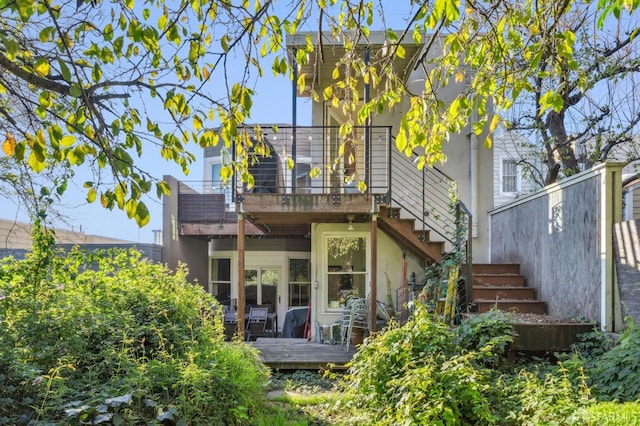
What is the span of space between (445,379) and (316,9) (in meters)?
3.24

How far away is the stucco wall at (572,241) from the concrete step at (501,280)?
0.14 meters

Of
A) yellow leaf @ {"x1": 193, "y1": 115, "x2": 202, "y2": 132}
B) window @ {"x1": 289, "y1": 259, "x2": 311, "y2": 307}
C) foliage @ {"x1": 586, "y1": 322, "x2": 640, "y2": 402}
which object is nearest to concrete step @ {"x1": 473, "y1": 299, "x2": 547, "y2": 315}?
foliage @ {"x1": 586, "y1": 322, "x2": 640, "y2": 402}

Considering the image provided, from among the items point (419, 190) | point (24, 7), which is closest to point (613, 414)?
point (24, 7)

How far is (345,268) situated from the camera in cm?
866

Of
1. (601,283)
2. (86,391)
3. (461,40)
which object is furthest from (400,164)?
(86,391)

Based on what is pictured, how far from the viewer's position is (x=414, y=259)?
852cm

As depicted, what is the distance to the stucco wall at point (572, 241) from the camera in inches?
194

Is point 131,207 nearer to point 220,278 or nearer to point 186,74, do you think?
point 186,74

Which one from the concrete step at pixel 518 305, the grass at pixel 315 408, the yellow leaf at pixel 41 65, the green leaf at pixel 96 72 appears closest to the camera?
the yellow leaf at pixel 41 65

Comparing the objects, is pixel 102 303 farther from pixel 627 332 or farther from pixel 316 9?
pixel 627 332

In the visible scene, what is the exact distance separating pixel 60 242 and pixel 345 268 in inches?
193

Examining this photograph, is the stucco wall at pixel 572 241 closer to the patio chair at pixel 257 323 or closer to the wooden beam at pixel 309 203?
the wooden beam at pixel 309 203

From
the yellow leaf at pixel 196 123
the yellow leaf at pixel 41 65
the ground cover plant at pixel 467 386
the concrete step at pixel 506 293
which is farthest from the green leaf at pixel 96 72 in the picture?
the concrete step at pixel 506 293

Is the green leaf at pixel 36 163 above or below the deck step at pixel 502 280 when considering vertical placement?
above
